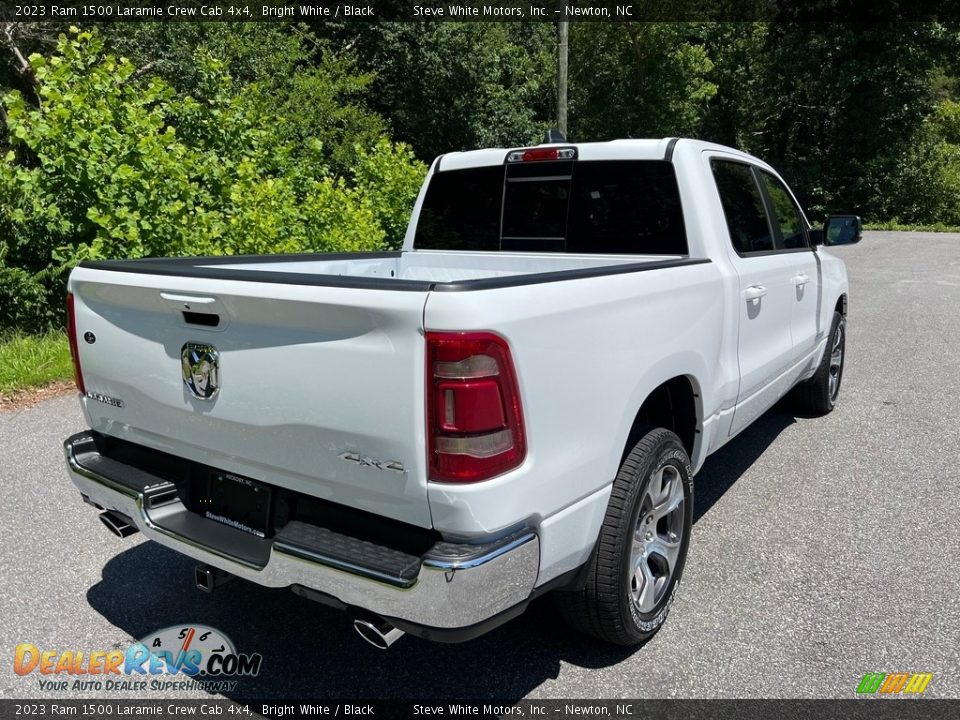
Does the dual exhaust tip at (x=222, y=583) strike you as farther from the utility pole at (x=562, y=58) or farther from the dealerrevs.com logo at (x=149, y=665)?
the utility pole at (x=562, y=58)

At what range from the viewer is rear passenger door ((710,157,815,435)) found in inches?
147

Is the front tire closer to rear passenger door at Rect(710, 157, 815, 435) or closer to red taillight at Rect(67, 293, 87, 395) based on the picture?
rear passenger door at Rect(710, 157, 815, 435)

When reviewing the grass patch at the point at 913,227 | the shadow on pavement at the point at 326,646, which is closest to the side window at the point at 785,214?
the shadow on pavement at the point at 326,646

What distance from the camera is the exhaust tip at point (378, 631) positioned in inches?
86.7

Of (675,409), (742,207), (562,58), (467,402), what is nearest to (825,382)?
(742,207)

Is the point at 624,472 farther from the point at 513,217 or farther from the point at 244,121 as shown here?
the point at 244,121

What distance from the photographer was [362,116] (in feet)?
66.1

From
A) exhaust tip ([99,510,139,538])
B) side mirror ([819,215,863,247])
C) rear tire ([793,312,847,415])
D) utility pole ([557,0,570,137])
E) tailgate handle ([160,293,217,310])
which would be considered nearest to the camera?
tailgate handle ([160,293,217,310])

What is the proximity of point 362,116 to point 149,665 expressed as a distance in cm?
1898

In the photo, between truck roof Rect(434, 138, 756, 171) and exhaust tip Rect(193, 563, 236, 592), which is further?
truck roof Rect(434, 138, 756, 171)

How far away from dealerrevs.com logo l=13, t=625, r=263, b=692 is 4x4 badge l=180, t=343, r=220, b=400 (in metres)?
1.10

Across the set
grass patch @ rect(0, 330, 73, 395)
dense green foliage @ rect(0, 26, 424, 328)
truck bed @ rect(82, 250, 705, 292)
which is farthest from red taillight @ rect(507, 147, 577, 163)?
grass patch @ rect(0, 330, 73, 395)

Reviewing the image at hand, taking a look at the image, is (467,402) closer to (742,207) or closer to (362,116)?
(742,207)

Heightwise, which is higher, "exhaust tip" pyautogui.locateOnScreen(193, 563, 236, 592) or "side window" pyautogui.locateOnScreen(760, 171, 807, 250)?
"side window" pyautogui.locateOnScreen(760, 171, 807, 250)
